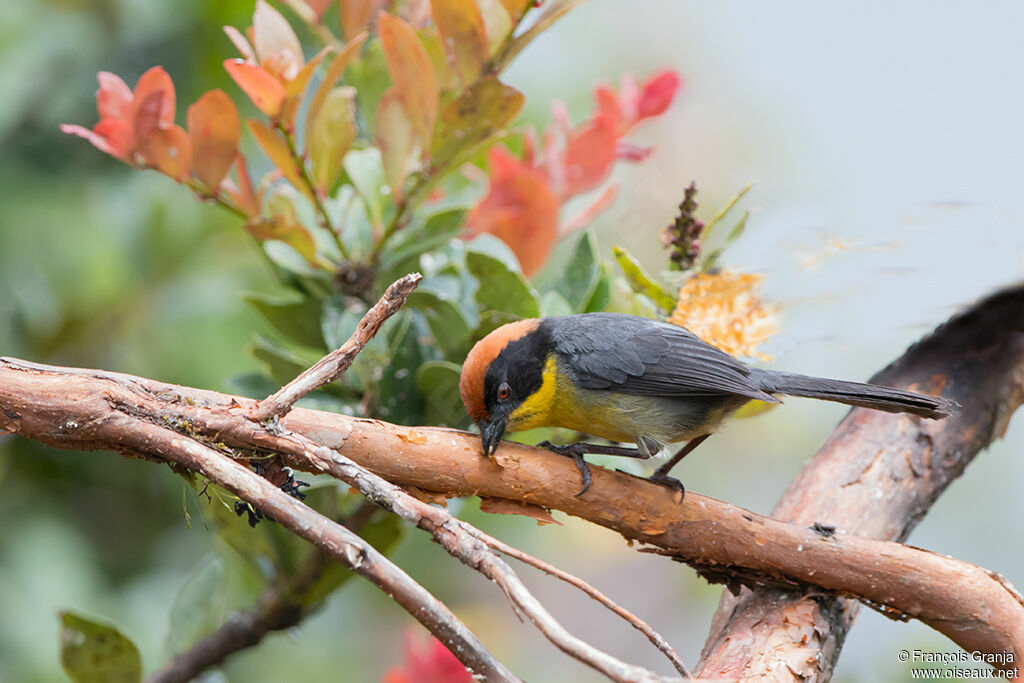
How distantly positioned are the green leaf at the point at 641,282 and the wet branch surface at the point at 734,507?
48cm

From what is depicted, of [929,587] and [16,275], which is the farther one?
[16,275]

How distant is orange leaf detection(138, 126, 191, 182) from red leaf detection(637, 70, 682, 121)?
102cm

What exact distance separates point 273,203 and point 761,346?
44.4 inches

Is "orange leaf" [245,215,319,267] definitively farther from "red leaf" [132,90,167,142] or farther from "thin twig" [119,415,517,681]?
"thin twig" [119,415,517,681]

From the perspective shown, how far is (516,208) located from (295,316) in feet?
1.77

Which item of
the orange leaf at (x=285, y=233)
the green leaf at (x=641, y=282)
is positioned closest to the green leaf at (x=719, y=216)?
the green leaf at (x=641, y=282)

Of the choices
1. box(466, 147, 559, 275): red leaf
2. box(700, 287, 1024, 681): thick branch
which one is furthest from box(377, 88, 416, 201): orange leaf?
box(700, 287, 1024, 681): thick branch

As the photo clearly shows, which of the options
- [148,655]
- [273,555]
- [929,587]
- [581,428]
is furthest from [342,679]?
[929,587]

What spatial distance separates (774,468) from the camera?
13.6 ft

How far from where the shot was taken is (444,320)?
176cm

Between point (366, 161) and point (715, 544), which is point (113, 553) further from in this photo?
point (715, 544)

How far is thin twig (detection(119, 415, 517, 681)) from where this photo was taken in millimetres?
1065

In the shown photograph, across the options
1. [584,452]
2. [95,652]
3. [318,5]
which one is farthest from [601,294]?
[95,652]

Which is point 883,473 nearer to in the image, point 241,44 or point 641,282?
point 641,282
